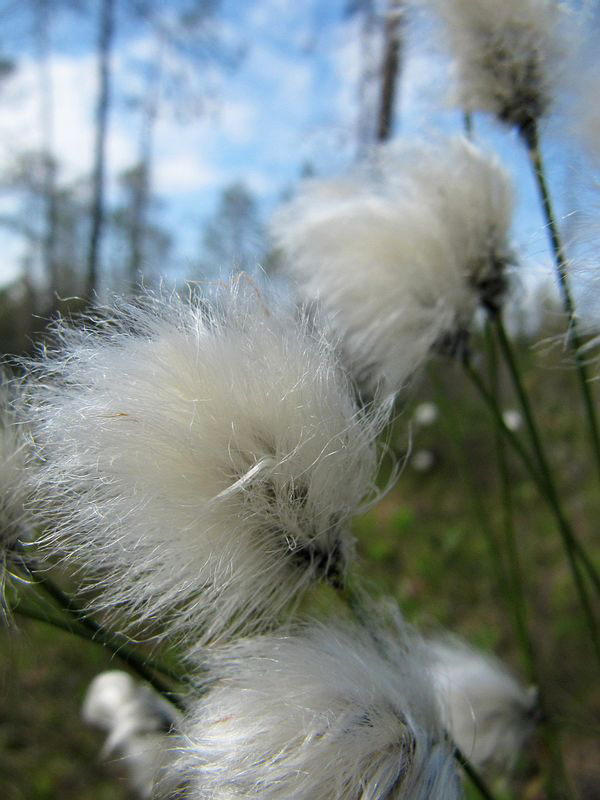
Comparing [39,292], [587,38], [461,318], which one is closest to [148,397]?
[461,318]

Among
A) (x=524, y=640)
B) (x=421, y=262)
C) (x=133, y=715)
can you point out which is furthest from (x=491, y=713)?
(x=421, y=262)

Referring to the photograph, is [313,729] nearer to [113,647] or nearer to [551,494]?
[113,647]

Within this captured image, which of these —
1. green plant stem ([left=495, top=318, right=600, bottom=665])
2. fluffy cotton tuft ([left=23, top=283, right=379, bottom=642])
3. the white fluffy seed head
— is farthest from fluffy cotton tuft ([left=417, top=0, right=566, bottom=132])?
the white fluffy seed head

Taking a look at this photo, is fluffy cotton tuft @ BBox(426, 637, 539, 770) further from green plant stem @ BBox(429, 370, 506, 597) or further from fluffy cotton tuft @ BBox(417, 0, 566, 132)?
A: fluffy cotton tuft @ BBox(417, 0, 566, 132)

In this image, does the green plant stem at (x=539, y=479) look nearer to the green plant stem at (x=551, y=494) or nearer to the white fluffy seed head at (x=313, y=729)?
the green plant stem at (x=551, y=494)

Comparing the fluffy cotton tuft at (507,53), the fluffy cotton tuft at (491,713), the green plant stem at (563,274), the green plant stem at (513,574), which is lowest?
the fluffy cotton tuft at (491,713)

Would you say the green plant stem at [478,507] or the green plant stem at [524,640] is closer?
the green plant stem at [524,640]

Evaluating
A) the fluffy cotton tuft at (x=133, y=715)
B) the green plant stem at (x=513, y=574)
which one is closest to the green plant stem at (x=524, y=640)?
the green plant stem at (x=513, y=574)
